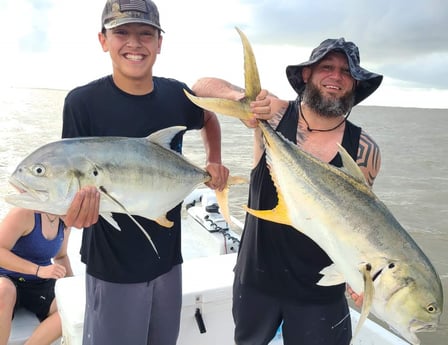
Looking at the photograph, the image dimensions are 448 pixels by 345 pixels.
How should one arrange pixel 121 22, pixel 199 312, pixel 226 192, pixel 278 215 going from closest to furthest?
pixel 278 215 < pixel 121 22 < pixel 226 192 < pixel 199 312

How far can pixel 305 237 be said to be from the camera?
240cm

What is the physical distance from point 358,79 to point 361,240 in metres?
0.99

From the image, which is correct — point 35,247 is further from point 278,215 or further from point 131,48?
point 278,215

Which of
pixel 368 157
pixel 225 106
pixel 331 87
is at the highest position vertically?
pixel 331 87

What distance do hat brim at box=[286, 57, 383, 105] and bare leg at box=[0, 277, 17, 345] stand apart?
8.16 feet

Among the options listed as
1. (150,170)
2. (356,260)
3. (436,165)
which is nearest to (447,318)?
(356,260)

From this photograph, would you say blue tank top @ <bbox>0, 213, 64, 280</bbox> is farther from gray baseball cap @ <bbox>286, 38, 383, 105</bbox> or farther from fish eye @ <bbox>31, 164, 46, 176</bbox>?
gray baseball cap @ <bbox>286, 38, 383, 105</bbox>

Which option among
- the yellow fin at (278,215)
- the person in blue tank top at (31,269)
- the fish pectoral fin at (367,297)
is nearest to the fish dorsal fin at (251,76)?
the yellow fin at (278,215)

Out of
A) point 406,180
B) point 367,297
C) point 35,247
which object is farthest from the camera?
point 406,180

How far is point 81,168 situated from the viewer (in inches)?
73.7

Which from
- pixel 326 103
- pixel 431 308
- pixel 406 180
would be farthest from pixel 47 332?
pixel 406 180

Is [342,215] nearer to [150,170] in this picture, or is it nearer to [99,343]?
[150,170]

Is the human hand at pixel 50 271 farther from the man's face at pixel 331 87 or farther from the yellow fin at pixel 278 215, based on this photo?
the man's face at pixel 331 87

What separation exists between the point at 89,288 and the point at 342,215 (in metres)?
1.42
